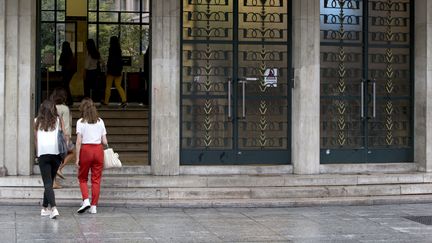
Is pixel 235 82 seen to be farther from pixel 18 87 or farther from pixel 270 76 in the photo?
pixel 18 87

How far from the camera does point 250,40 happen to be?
15.6 meters

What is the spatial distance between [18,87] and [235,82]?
422 centimetres

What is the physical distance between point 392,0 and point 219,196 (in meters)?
5.83

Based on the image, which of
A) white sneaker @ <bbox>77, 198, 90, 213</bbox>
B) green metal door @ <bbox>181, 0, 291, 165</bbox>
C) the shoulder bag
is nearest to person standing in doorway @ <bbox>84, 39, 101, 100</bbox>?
green metal door @ <bbox>181, 0, 291, 165</bbox>

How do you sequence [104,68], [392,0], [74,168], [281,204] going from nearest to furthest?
[281,204], [74,168], [392,0], [104,68]

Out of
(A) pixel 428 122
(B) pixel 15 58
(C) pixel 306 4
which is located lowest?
(A) pixel 428 122

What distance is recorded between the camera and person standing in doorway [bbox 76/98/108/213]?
12414 mm

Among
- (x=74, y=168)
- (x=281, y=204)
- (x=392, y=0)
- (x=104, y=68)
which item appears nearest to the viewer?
(x=281, y=204)

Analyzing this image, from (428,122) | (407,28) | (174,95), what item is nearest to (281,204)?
(174,95)

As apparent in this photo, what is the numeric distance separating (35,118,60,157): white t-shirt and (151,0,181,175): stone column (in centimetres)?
320

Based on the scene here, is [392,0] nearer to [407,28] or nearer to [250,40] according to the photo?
[407,28]

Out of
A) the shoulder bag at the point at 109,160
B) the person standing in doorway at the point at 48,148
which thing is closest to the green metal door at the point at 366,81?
the shoulder bag at the point at 109,160

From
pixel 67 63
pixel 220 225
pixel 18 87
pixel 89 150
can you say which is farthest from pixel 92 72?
pixel 220 225

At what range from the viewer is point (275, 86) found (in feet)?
51.3
